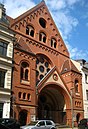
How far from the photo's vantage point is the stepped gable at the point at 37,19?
3567 centimetres

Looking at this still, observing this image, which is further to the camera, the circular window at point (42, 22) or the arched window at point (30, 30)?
the circular window at point (42, 22)

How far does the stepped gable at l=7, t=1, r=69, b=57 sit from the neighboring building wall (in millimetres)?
4848

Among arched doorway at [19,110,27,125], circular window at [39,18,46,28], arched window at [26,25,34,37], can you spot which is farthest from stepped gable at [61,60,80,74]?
arched doorway at [19,110,27,125]

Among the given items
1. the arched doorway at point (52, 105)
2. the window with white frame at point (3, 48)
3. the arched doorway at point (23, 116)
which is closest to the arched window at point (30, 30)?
the window with white frame at point (3, 48)

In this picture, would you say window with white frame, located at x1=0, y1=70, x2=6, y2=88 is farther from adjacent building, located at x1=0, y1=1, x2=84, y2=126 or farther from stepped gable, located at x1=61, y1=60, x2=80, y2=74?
stepped gable, located at x1=61, y1=60, x2=80, y2=74

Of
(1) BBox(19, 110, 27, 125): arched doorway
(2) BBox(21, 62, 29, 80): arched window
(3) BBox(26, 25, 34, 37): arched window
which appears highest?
Result: (3) BBox(26, 25, 34, 37): arched window

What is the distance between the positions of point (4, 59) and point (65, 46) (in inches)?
759

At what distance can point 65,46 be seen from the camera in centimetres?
4412

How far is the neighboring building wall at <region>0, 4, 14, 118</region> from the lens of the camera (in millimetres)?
26500

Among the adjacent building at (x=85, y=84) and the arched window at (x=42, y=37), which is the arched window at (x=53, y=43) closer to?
the arched window at (x=42, y=37)

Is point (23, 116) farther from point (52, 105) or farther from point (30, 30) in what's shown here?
point (30, 30)

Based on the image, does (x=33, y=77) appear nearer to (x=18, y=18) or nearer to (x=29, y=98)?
(x=29, y=98)

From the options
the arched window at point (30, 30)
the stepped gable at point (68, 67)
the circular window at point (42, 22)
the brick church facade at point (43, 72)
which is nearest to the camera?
the brick church facade at point (43, 72)

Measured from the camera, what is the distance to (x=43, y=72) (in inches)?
1479
